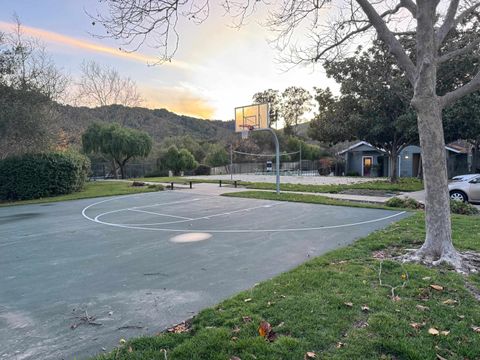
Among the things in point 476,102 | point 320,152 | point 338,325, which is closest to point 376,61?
point 476,102

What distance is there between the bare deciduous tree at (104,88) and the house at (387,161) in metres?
26.8

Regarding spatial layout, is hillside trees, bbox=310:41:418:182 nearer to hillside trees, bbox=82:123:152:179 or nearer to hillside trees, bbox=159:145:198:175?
hillside trees, bbox=82:123:152:179

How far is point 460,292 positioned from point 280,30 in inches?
222

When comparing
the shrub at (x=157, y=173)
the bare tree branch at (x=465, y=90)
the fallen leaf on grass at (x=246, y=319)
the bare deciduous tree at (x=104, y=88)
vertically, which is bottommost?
the fallen leaf on grass at (x=246, y=319)

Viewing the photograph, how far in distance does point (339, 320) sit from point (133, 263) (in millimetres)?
3767

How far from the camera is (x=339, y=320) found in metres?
3.17

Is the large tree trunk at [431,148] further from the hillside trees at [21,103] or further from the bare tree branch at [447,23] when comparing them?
the hillside trees at [21,103]

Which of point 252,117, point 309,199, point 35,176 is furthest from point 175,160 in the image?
point 309,199

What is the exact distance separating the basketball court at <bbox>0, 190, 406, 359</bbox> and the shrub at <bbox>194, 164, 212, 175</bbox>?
28.1 meters

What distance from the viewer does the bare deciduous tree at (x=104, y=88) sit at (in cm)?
Result: 3750

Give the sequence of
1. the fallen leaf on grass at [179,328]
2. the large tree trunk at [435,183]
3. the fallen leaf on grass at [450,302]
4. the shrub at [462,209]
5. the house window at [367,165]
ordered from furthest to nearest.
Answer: the house window at [367,165] < the shrub at [462,209] < the large tree trunk at [435,183] < the fallen leaf on grass at [450,302] < the fallen leaf on grass at [179,328]

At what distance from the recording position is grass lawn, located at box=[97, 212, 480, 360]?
2.69m

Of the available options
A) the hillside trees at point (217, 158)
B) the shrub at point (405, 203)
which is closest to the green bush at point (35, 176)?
the shrub at point (405, 203)

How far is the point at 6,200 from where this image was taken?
17578mm
